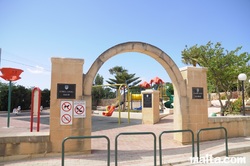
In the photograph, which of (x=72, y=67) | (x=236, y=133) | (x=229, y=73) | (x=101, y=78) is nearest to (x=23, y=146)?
(x=72, y=67)

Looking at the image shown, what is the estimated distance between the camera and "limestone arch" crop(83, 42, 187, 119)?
266 inches

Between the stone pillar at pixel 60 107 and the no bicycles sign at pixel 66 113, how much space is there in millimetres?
59

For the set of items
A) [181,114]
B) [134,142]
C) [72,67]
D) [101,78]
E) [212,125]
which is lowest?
[134,142]

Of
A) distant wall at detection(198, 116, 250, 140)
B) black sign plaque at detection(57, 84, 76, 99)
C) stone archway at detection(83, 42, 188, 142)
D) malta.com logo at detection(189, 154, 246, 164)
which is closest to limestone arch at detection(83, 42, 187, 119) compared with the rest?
stone archway at detection(83, 42, 188, 142)

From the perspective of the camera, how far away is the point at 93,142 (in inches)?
321

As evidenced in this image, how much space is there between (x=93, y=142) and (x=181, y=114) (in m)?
3.66

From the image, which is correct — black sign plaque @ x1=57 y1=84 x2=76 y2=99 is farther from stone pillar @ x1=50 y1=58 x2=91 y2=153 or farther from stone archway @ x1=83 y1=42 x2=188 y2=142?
stone archway @ x1=83 y1=42 x2=188 y2=142

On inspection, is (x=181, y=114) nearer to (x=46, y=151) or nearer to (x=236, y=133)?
(x=236, y=133)

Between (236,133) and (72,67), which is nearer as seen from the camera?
(72,67)

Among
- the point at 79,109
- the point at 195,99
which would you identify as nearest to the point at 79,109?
the point at 79,109

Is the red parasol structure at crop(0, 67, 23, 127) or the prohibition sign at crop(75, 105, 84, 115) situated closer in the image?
the prohibition sign at crop(75, 105, 84, 115)

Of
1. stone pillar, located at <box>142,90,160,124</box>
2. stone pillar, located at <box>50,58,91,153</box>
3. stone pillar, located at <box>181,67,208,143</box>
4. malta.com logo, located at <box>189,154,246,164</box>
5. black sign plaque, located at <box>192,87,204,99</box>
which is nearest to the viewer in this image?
malta.com logo, located at <box>189,154,246,164</box>

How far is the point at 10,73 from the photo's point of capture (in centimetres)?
1092

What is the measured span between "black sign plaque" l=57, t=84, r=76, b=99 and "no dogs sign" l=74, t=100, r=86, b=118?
9.2 inches
